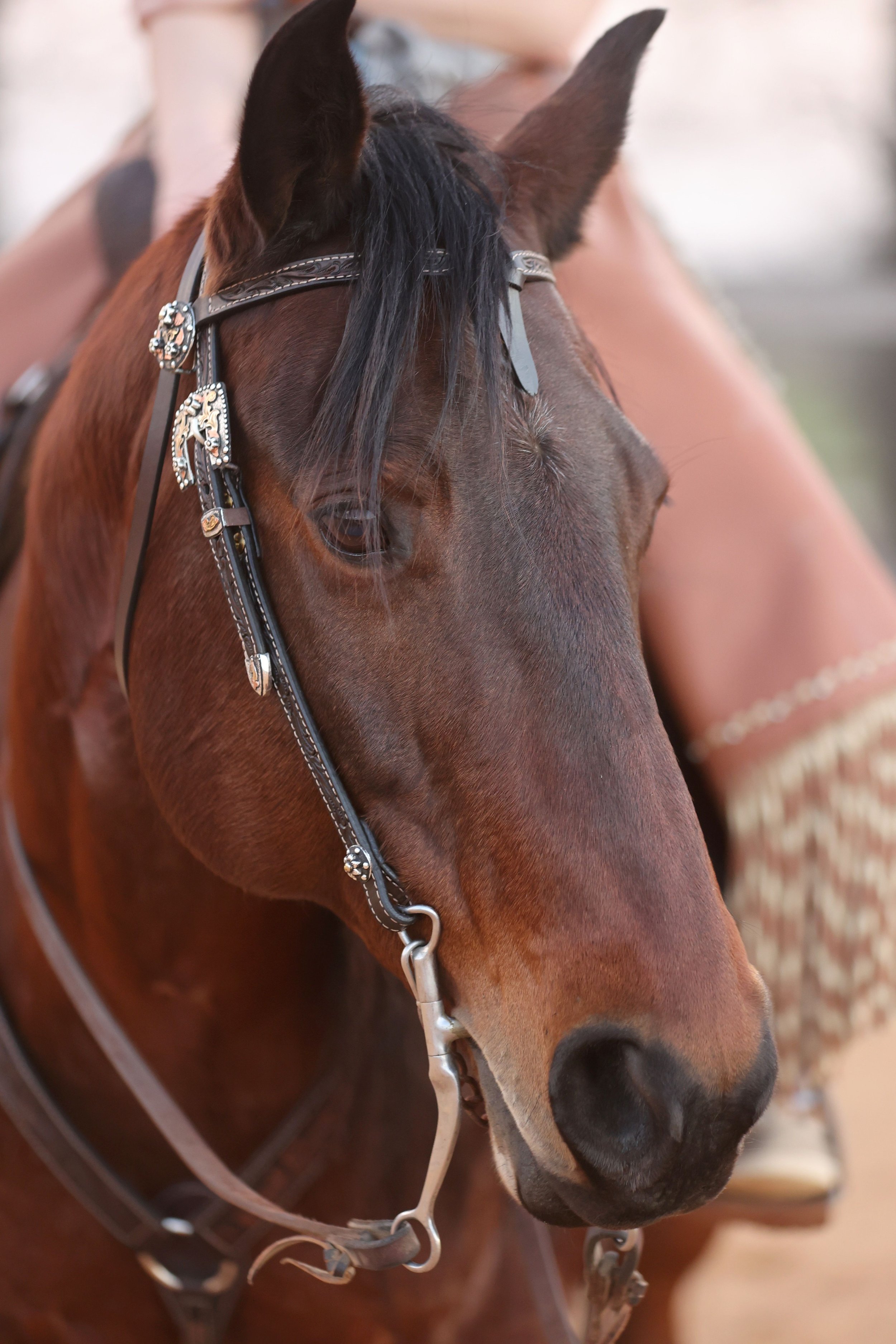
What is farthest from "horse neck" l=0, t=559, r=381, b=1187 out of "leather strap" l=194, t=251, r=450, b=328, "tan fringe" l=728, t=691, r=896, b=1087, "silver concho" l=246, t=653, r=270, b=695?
"tan fringe" l=728, t=691, r=896, b=1087

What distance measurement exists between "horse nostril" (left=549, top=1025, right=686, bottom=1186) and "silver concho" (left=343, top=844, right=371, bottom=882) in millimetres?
195

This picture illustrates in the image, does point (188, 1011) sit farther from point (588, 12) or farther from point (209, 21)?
point (588, 12)

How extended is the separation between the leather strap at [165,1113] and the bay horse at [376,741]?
0.03 meters

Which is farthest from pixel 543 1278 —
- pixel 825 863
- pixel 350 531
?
pixel 350 531

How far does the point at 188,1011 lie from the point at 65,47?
9.52 metres

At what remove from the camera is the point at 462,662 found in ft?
2.56

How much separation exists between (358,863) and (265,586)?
220 mm

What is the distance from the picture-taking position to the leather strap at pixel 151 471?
3.04 feet

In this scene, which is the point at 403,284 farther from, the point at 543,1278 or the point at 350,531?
the point at 543,1278

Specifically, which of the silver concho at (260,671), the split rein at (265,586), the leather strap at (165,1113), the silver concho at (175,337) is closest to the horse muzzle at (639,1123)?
the split rein at (265,586)

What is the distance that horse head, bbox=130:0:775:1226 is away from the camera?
2.39ft

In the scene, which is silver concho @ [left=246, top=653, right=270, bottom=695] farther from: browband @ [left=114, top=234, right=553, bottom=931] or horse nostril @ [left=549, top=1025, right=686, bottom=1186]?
horse nostril @ [left=549, top=1025, right=686, bottom=1186]

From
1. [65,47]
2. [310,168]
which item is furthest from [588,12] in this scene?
[65,47]

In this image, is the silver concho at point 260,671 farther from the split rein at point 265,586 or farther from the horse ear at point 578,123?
the horse ear at point 578,123
